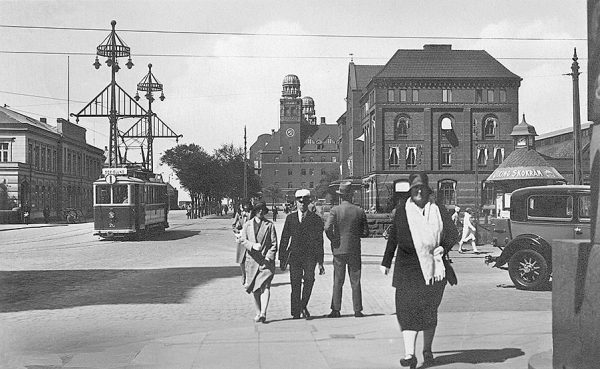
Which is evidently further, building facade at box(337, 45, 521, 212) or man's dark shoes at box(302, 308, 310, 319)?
building facade at box(337, 45, 521, 212)

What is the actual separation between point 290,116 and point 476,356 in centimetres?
15551

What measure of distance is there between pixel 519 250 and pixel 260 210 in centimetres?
604

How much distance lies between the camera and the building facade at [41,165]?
59594mm

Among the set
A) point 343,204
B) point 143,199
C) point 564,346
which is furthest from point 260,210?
point 143,199

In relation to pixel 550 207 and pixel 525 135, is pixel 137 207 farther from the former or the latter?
pixel 525 135

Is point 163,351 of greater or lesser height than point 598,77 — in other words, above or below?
below

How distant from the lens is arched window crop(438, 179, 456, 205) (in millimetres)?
69188

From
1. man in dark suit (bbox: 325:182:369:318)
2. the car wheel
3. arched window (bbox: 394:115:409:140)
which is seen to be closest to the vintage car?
the car wheel

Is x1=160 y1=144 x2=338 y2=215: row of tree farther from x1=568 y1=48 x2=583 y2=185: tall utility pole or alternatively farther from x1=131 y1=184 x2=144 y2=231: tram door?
x1=568 y1=48 x2=583 y2=185: tall utility pole

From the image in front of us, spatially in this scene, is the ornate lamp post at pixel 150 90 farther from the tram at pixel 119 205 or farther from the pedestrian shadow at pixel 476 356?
the pedestrian shadow at pixel 476 356

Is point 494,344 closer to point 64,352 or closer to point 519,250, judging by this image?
point 64,352

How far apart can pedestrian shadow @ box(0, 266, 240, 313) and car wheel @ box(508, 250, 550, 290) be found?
612 cm

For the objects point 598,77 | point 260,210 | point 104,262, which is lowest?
point 104,262

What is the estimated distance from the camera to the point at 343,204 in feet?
33.5
